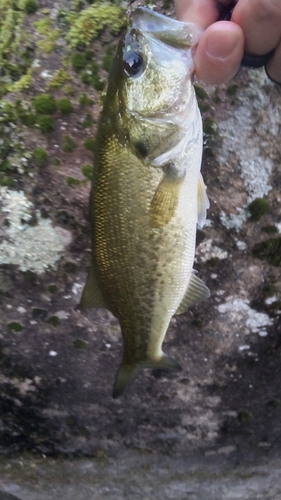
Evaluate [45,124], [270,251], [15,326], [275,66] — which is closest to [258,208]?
[270,251]

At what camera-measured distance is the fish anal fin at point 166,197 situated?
1338 millimetres

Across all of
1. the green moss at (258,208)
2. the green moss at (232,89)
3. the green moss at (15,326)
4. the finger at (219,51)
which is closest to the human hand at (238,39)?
the finger at (219,51)

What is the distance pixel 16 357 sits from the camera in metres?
2.16

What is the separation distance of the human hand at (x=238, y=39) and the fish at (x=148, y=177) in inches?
2.5

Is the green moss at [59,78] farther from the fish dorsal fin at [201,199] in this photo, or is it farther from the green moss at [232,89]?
the fish dorsal fin at [201,199]

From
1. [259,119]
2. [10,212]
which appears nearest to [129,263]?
[10,212]

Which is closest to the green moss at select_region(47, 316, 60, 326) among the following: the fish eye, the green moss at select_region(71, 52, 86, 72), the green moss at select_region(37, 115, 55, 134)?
the green moss at select_region(37, 115, 55, 134)

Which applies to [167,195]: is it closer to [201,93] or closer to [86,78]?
[201,93]

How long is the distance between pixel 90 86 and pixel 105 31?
0.72 feet

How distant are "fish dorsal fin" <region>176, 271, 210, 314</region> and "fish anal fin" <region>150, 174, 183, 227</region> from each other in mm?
307

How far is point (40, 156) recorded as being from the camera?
5.89 feet

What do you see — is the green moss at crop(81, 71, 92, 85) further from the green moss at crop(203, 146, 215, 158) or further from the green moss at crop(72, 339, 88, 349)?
the green moss at crop(72, 339, 88, 349)

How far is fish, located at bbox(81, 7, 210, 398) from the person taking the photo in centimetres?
127

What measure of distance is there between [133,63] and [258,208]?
2.61 feet
